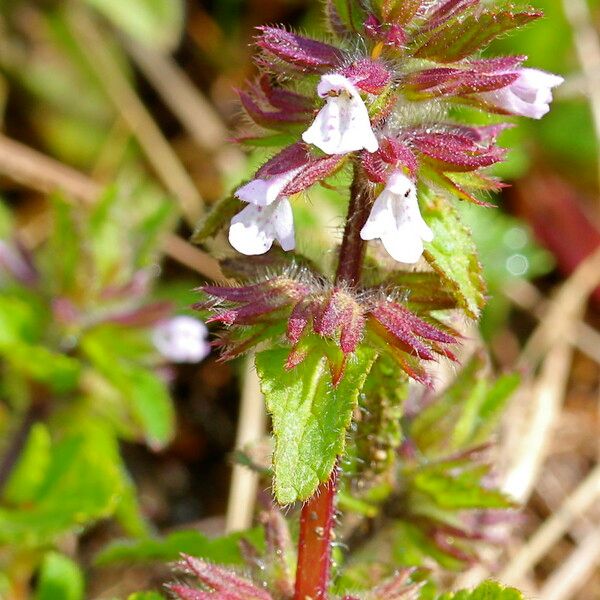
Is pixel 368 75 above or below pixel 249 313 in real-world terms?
above

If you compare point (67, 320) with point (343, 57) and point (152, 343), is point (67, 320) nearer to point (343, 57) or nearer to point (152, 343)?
point (152, 343)

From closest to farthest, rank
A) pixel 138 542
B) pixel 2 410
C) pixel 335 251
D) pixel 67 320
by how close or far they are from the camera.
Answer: pixel 335 251
pixel 138 542
pixel 67 320
pixel 2 410

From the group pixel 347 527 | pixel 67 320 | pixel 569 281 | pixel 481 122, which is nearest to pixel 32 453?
pixel 67 320

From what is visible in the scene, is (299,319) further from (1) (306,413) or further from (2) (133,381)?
(2) (133,381)

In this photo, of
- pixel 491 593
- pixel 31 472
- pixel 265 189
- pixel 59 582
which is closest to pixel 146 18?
pixel 31 472

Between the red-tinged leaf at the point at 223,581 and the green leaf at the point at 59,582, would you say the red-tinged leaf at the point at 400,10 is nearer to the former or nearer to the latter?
the red-tinged leaf at the point at 223,581

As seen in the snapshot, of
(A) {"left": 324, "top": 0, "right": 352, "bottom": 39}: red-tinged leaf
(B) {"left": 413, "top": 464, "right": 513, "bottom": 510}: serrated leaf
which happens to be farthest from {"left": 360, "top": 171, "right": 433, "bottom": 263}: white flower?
(B) {"left": 413, "top": 464, "right": 513, "bottom": 510}: serrated leaf
